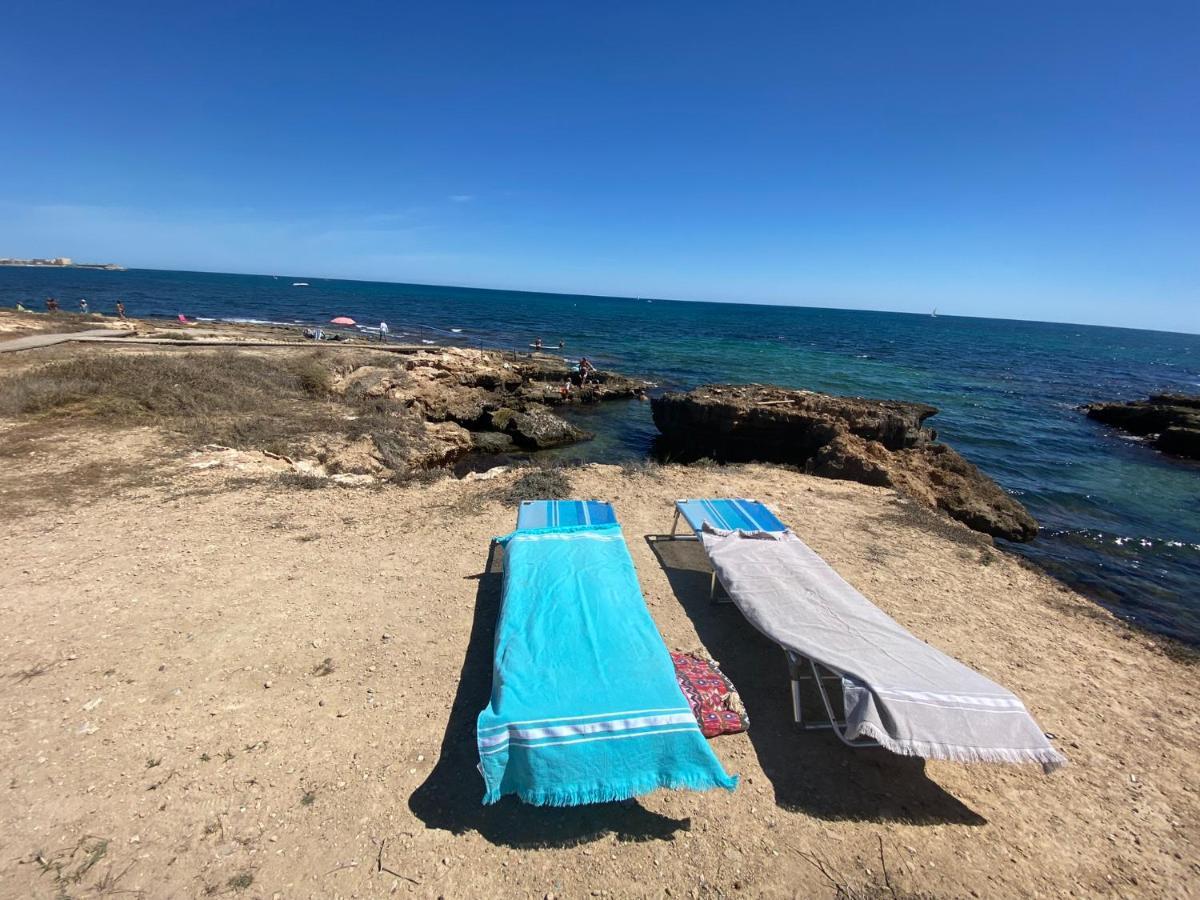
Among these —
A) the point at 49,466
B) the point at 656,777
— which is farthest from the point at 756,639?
the point at 49,466

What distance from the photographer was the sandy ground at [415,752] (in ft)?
12.9

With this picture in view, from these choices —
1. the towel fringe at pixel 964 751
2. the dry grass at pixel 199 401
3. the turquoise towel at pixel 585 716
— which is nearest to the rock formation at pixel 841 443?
the towel fringe at pixel 964 751

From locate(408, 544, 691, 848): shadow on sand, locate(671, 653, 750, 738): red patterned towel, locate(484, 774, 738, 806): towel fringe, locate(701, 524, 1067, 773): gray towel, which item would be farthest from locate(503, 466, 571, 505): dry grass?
locate(484, 774, 738, 806): towel fringe

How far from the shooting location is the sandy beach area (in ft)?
12.9

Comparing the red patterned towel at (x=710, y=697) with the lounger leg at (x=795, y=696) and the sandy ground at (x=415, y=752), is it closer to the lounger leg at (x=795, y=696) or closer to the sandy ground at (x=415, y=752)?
the sandy ground at (x=415, y=752)

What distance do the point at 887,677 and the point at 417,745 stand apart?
4.76m

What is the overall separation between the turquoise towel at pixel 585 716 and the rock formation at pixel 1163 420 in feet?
115

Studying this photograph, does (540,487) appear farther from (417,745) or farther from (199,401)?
(199,401)

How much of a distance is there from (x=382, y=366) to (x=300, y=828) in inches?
866

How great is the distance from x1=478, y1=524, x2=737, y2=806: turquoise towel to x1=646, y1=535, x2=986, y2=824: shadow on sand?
4.18 ft

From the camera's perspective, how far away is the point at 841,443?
50.4ft

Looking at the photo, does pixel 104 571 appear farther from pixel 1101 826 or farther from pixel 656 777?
pixel 1101 826

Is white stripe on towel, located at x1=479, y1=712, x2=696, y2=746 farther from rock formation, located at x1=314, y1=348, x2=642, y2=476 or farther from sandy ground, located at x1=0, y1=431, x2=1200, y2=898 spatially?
rock formation, located at x1=314, y1=348, x2=642, y2=476

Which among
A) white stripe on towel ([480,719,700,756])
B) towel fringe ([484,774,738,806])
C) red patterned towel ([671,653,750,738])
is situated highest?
white stripe on towel ([480,719,700,756])
